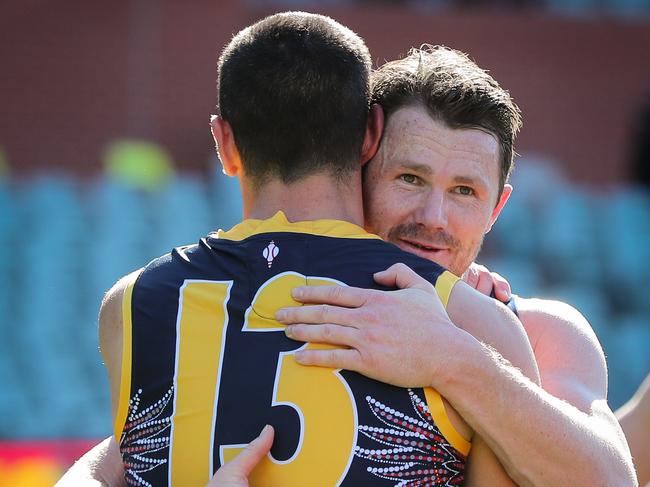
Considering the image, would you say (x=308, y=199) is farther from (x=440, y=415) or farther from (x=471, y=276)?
(x=471, y=276)

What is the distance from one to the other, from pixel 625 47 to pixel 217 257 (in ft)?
38.2

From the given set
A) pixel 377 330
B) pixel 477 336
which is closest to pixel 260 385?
pixel 377 330

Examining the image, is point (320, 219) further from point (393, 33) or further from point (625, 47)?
point (625, 47)

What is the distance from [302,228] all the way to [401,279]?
0.26m

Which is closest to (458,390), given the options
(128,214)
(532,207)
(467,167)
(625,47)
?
(467,167)

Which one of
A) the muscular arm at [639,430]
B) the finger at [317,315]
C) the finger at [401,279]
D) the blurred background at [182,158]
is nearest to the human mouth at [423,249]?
the finger at [401,279]

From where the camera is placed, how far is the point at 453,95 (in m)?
2.92

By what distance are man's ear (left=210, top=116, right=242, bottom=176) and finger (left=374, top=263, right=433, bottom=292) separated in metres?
0.46

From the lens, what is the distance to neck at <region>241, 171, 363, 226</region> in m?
2.52

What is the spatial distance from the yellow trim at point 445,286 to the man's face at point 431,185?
16.4 inches

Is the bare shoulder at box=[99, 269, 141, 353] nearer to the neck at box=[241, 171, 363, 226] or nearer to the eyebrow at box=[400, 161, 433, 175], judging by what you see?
the neck at box=[241, 171, 363, 226]

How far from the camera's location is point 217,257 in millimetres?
2525

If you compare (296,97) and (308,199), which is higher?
(296,97)

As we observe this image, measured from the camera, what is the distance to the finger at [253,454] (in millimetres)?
2281
